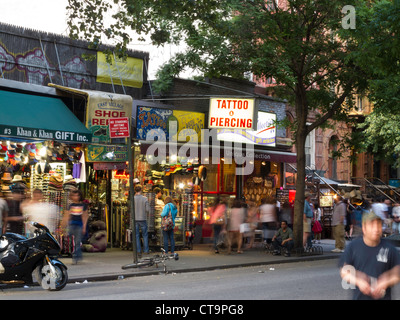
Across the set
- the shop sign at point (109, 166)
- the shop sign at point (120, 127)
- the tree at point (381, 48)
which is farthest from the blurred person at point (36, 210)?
the tree at point (381, 48)

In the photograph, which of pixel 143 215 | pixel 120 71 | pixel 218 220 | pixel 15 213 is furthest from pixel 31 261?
pixel 120 71

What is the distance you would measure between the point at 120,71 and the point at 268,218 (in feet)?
22.9

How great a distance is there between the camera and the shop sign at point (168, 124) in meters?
19.4

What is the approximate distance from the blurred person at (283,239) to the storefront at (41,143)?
6447 mm

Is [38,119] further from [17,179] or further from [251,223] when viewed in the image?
[251,223]

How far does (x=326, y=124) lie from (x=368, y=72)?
175 inches

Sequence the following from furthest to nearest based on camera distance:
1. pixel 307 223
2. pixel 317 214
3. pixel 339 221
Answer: pixel 317 214, pixel 307 223, pixel 339 221

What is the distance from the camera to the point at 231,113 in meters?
20.8

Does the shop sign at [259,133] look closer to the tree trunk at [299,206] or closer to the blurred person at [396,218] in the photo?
the tree trunk at [299,206]

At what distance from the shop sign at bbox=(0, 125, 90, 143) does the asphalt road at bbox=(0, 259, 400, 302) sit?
16.1 feet

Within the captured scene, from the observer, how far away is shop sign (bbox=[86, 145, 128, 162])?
18.1 m

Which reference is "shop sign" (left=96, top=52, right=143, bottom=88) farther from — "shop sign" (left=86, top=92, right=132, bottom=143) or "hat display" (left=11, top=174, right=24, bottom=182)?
"hat display" (left=11, top=174, right=24, bottom=182)
